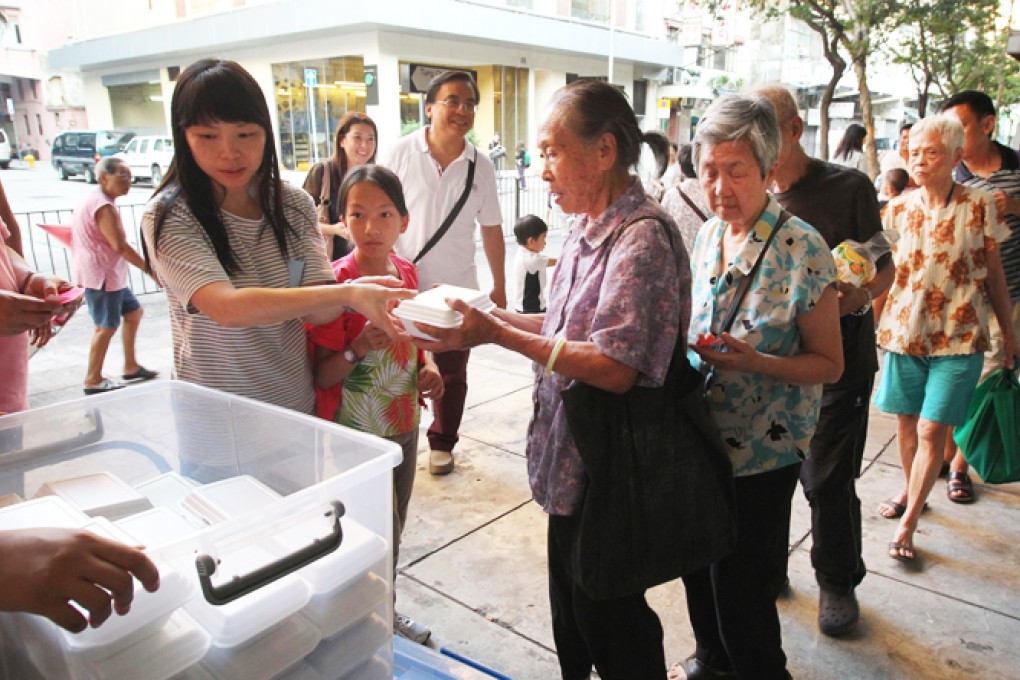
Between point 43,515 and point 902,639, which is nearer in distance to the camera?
point 43,515

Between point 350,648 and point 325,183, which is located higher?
point 325,183

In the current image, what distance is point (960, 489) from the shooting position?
3.65 meters

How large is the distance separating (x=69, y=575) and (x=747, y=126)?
5.62 feet

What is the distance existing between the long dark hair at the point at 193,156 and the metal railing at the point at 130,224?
17.3 ft

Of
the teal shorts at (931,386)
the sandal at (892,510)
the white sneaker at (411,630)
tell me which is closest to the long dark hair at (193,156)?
the white sneaker at (411,630)

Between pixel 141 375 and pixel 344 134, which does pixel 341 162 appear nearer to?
pixel 344 134

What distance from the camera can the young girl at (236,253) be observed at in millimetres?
1562

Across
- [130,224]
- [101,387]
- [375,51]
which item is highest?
[375,51]

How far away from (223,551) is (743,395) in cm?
144

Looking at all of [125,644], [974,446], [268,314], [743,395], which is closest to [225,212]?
[268,314]

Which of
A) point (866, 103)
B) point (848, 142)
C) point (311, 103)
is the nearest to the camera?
point (848, 142)

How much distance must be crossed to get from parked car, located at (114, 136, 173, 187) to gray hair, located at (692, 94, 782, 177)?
20.2m

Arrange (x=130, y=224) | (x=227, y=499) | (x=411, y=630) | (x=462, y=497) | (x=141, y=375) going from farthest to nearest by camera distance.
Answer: (x=130, y=224) < (x=141, y=375) < (x=462, y=497) < (x=411, y=630) < (x=227, y=499)

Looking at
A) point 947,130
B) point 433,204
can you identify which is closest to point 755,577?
point 947,130
